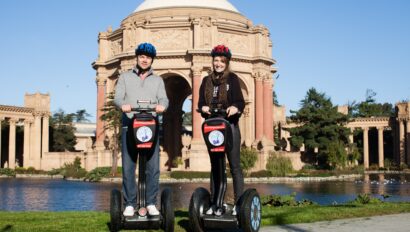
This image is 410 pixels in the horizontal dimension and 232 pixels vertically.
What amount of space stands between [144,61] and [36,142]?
212 feet

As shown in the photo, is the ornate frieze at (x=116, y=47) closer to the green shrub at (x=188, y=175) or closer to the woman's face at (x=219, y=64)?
the green shrub at (x=188, y=175)

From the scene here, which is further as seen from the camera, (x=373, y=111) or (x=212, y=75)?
(x=373, y=111)

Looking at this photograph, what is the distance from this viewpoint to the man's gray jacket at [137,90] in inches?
308

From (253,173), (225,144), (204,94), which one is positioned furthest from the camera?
(253,173)

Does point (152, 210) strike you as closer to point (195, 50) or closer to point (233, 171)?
point (233, 171)

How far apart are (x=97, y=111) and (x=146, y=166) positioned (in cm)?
5532

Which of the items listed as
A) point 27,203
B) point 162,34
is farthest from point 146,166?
point 162,34

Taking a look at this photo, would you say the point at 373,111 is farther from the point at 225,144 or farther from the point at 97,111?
the point at 225,144

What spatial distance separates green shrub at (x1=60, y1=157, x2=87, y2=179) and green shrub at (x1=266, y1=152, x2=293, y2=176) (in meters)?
15.6

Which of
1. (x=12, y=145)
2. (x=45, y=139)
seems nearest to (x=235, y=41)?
(x=45, y=139)

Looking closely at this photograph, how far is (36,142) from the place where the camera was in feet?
228

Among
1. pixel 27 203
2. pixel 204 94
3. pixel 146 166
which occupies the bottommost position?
pixel 27 203

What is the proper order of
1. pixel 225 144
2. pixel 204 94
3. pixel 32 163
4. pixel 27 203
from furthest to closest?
1. pixel 32 163
2. pixel 27 203
3. pixel 204 94
4. pixel 225 144

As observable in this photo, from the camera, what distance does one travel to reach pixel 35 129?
70250mm
